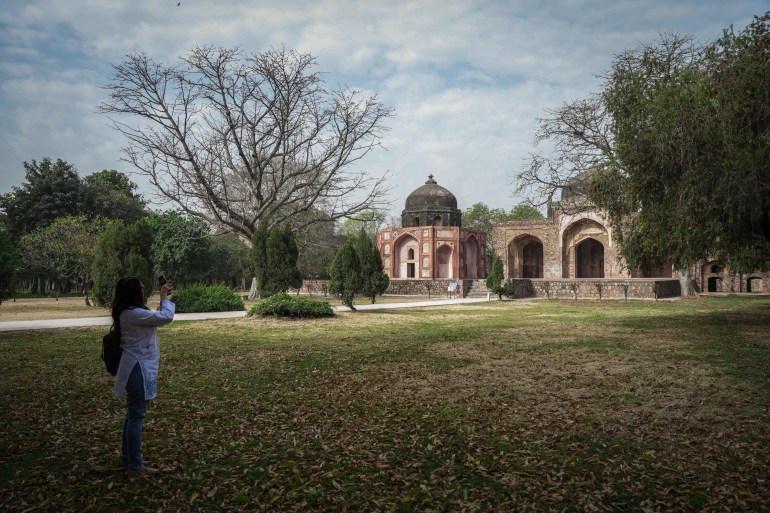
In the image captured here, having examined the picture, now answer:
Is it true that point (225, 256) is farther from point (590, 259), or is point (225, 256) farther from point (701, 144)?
point (701, 144)

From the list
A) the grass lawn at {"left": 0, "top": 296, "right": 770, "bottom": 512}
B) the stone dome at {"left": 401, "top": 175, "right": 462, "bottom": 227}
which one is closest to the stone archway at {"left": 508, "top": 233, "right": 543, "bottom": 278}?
the stone dome at {"left": 401, "top": 175, "right": 462, "bottom": 227}

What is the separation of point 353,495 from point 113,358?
1952mm

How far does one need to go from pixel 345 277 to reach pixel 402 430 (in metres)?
13.8

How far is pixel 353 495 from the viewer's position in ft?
11.9

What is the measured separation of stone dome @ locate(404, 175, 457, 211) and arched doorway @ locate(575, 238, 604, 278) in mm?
10247

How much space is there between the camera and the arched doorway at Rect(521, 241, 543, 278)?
144 feet

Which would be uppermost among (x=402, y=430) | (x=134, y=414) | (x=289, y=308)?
(x=289, y=308)

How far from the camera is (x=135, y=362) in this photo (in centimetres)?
391

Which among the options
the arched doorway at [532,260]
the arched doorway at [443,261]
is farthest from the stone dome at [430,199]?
the arched doorway at [532,260]

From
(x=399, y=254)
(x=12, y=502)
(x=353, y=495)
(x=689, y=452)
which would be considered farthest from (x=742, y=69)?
(x=399, y=254)

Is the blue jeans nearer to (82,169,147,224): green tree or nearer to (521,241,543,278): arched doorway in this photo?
(82,169,147,224): green tree

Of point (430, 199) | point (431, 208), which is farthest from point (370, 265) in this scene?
point (430, 199)

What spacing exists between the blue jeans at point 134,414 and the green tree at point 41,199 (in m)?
38.9

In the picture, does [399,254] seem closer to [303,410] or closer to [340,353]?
[340,353]
